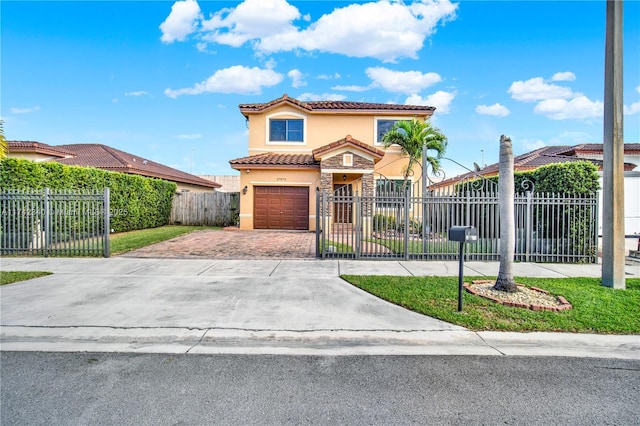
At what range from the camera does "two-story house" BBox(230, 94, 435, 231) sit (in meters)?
17.3

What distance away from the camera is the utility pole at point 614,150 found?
6.82 m

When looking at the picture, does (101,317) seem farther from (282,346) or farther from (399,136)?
(399,136)

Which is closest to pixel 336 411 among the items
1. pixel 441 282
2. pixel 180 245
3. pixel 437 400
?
pixel 437 400

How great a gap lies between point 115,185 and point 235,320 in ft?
47.4

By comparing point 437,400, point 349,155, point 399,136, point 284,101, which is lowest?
point 437,400

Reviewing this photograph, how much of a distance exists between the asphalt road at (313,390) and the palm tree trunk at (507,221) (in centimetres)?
249

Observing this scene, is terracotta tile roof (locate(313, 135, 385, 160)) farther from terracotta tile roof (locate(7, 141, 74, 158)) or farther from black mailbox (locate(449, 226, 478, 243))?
terracotta tile roof (locate(7, 141, 74, 158))

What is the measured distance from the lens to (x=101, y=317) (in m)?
5.30

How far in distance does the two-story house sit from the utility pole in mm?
10497

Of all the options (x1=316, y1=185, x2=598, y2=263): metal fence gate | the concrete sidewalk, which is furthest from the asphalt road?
(x1=316, y1=185, x2=598, y2=263): metal fence gate

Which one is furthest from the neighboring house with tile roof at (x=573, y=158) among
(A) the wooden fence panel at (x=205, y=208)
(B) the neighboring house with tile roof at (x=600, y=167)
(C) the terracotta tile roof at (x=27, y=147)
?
(C) the terracotta tile roof at (x=27, y=147)

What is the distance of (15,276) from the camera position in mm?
7688

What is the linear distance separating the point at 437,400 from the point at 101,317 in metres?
4.92

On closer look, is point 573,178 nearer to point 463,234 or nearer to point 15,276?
point 463,234
